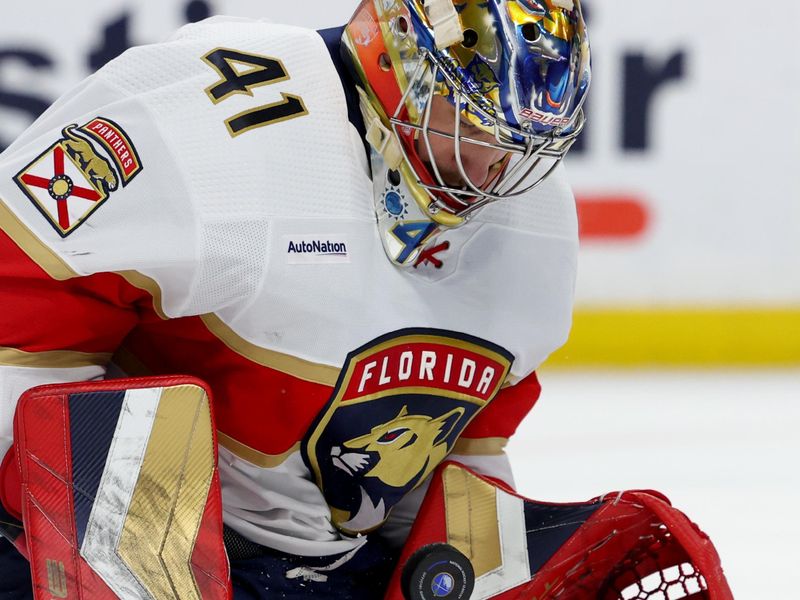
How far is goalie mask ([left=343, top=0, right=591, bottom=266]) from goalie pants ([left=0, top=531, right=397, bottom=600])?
39 centimetres

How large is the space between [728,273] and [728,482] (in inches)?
40.4

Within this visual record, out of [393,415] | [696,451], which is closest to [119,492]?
[393,415]

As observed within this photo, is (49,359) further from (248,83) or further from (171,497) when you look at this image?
(248,83)

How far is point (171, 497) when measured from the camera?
1234 mm

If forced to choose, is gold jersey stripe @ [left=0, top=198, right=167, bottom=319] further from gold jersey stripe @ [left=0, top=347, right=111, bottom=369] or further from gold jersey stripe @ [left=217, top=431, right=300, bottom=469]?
gold jersey stripe @ [left=217, top=431, right=300, bottom=469]

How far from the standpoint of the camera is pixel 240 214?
1264mm

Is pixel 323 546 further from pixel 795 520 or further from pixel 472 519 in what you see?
pixel 795 520

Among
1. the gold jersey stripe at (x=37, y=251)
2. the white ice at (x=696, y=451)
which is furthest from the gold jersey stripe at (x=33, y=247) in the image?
the white ice at (x=696, y=451)

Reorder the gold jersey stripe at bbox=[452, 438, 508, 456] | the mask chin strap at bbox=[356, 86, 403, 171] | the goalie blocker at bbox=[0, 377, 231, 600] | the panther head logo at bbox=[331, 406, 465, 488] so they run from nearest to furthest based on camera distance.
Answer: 1. the goalie blocker at bbox=[0, 377, 231, 600]
2. the mask chin strap at bbox=[356, 86, 403, 171]
3. the panther head logo at bbox=[331, 406, 465, 488]
4. the gold jersey stripe at bbox=[452, 438, 508, 456]

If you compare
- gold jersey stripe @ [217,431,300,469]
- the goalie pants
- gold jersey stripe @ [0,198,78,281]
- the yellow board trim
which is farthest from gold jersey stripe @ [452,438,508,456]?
the yellow board trim

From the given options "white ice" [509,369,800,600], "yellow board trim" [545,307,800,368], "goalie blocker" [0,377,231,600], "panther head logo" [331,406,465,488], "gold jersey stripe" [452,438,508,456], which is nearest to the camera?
"goalie blocker" [0,377,231,600]

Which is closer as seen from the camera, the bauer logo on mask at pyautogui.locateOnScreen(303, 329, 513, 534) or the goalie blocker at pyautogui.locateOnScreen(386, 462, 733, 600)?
the bauer logo on mask at pyautogui.locateOnScreen(303, 329, 513, 534)

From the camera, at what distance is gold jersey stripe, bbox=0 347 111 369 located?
123 centimetres

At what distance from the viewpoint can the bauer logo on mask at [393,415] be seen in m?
1.40
